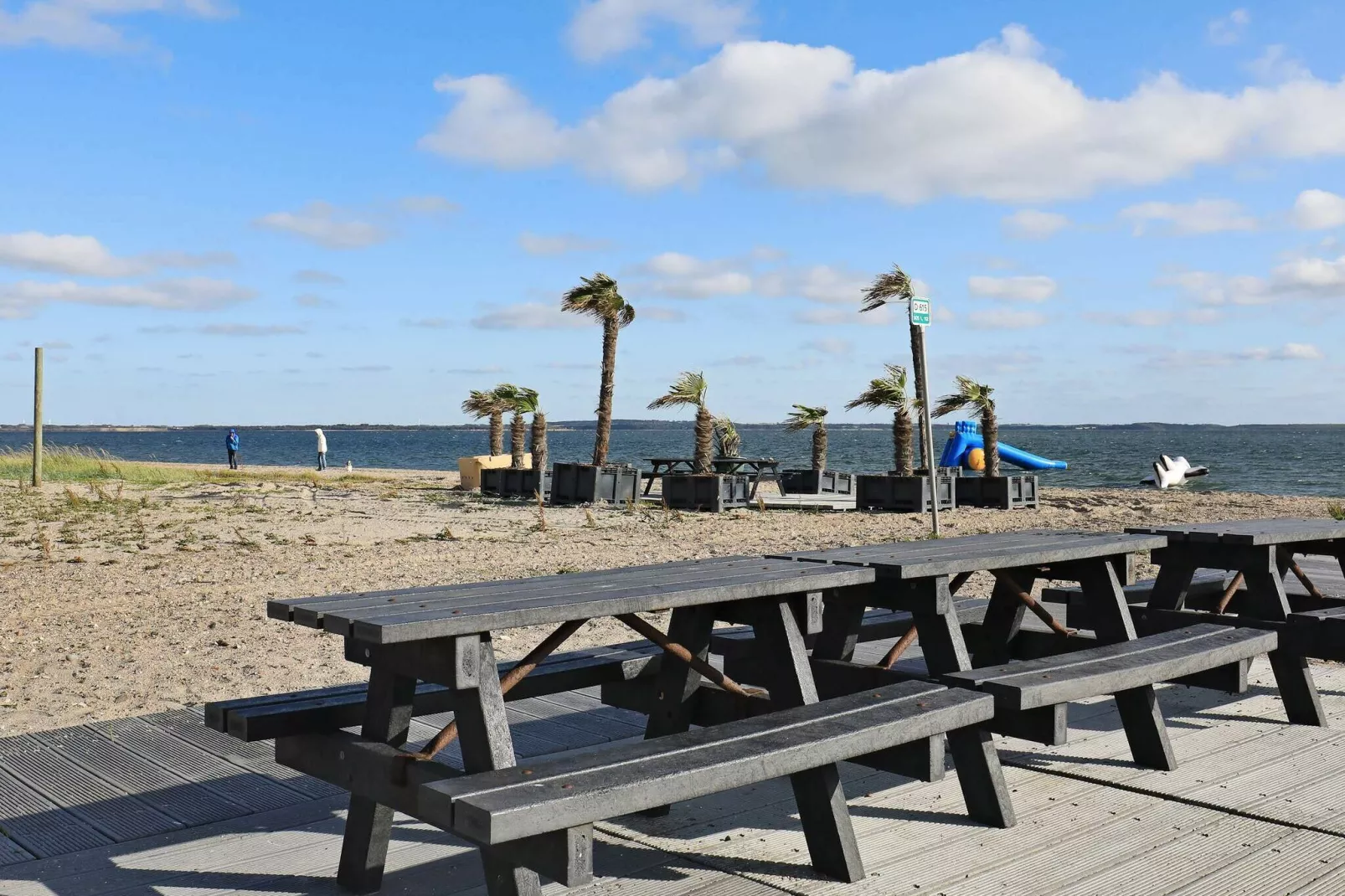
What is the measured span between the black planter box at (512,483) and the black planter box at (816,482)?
18.2 ft

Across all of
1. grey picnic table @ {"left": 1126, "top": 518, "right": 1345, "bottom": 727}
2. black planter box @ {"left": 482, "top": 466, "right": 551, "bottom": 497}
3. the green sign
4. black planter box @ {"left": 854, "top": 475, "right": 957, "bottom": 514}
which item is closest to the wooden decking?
grey picnic table @ {"left": 1126, "top": 518, "right": 1345, "bottom": 727}

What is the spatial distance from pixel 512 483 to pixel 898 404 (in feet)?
24.8

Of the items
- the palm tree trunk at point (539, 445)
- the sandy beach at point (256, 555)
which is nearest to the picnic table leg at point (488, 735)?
the sandy beach at point (256, 555)

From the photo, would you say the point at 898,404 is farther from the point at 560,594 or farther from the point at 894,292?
the point at 560,594

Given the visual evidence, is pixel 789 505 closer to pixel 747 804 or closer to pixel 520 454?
pixel 520 454

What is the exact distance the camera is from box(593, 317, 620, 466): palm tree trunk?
858 inches

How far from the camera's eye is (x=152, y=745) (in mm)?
4414

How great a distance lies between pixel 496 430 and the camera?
86.2ft

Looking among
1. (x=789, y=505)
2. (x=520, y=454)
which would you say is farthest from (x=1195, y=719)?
(x=520, y=454)

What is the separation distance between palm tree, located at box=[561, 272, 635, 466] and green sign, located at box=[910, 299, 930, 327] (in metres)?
10.8

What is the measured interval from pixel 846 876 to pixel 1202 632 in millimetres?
2080

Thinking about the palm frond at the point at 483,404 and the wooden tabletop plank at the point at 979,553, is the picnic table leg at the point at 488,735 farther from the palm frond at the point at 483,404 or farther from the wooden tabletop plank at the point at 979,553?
the palm frond at the point at 483,404

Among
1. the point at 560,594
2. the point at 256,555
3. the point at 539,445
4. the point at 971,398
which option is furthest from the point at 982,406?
the point at 560,594

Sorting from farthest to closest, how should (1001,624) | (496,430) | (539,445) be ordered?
(496,430), (539,445), (1001,624)
